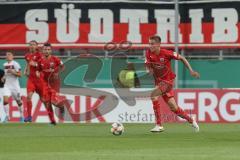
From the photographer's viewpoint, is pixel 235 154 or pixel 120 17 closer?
pixel 235 154

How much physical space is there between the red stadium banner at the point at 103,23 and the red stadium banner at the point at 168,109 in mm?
1950

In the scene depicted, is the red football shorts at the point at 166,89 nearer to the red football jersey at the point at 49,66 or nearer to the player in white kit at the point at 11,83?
the red football jersey at the point at 49,66

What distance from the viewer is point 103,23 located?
84.0 feet

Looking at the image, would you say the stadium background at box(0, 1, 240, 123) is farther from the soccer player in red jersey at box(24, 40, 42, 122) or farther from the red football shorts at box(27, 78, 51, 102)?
the red football shorts at box(27, 78, 51, 102)

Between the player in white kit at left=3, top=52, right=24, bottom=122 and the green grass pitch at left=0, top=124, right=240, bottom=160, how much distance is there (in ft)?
16.0

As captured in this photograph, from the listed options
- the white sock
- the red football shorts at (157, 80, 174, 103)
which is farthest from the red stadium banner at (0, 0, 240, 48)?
the red football shorts at (157, 80, 174, 103)

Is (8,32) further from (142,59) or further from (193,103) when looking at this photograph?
(193,103)

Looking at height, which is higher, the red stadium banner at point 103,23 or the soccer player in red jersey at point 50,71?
the red stadium banner at point 103,23

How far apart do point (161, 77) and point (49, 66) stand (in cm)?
484

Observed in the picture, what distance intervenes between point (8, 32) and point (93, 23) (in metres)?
2.74

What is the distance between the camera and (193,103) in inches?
934

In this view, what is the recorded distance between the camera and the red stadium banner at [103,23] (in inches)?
981

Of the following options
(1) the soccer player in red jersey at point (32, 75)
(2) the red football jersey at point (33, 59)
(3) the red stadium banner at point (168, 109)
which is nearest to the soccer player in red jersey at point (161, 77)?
(2) the red football jersey at point (33, 59)

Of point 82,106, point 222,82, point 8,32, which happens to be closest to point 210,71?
point 222,82
